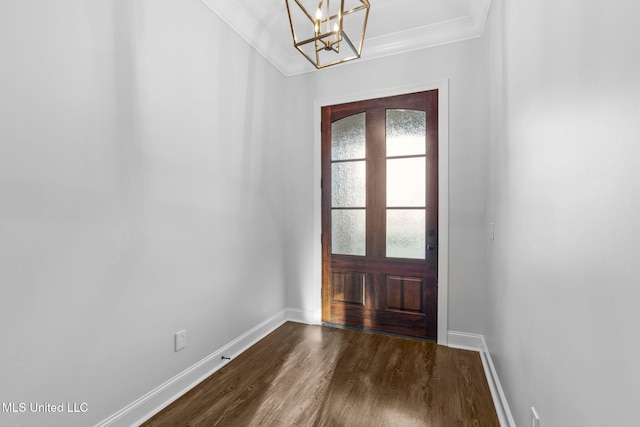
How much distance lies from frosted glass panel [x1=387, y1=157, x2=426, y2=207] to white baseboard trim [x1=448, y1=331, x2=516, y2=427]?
1.18 m

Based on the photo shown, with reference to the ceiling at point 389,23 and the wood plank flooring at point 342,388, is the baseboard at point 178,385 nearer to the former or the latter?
the wood plank flooring at point 342,388

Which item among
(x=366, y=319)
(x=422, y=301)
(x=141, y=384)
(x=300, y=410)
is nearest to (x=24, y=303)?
(x=141, y=384)

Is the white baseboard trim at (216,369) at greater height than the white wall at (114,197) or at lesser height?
lesser

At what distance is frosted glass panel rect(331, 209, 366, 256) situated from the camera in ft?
9.57

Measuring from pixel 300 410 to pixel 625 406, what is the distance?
5.10 ft

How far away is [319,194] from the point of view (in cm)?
305

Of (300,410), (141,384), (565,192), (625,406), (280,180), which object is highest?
(280,180)

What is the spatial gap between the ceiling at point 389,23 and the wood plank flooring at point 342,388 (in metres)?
2.62

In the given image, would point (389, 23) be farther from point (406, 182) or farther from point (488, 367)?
point (488, 367)

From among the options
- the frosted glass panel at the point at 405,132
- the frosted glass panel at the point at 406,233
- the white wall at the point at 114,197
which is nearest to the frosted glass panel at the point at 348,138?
the frosted glass panel at the point at 405,132

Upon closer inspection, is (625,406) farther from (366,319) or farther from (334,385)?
(366,319)

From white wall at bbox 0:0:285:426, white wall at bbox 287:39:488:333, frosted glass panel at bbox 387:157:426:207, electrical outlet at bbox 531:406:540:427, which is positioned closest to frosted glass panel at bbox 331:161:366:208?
frosted glass panel at bbox 387:157:426:207

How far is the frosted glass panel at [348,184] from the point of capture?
2902mm

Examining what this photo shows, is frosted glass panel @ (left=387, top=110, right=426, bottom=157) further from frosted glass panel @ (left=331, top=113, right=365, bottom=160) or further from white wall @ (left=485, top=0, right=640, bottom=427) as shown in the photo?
white wall @ (left=485, top=0, right=640, bottom=427)
